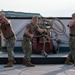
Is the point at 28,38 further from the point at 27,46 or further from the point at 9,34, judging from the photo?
the point at 9,34

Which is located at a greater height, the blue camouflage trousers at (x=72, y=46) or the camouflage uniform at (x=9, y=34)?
the camouflage uniform at (x=9, y=34)

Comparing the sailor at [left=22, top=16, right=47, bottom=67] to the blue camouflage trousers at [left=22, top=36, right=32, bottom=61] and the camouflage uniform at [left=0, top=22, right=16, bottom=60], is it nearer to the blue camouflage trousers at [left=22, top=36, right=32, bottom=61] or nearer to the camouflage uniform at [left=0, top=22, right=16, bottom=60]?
the blue camouflage trousers at [left=22, top=36, right=32, bottom=61]

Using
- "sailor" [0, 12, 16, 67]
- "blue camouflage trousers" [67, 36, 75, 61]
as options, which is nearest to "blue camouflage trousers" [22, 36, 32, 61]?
"sailor" [0, 12, 16, 67]

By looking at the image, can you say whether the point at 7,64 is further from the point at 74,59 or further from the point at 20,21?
the point at 20,21

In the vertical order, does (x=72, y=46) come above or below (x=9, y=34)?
below

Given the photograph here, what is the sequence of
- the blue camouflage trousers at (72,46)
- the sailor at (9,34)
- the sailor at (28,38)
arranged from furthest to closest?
the blue camouflage trousers at (72,46) → the sailor at (28,38) → the sailor at (9,34)

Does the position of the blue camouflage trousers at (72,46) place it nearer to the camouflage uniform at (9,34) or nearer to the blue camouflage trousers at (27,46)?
the blue camouflage trousers at (27,46)

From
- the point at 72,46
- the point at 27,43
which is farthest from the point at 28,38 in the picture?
the point at 72,46

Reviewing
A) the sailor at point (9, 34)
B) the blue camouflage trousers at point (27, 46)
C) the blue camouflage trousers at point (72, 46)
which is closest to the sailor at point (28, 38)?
the blue camouflage trousers at point (27, 46)

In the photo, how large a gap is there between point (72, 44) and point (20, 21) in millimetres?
2346

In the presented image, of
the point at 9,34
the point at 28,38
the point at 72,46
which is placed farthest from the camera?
the point at 72,46

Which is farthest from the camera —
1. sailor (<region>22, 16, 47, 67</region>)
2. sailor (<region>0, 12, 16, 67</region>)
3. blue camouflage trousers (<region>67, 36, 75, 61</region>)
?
blue camouflage trousers (<region>67, 36, 75, 61</region>)

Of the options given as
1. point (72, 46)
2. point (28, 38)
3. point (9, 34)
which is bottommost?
point (72, 46)

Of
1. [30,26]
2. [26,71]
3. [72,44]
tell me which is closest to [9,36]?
[30,26]
